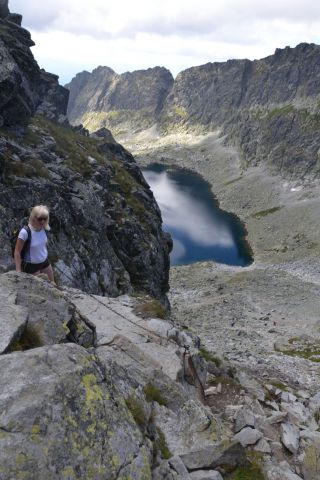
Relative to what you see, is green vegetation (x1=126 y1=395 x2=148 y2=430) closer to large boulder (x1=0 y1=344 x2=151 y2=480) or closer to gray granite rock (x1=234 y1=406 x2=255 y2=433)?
large boulder (x1=0 y1=344 x2=151 y2=480)

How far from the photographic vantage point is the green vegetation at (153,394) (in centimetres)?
1139

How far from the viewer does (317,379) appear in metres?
33.7

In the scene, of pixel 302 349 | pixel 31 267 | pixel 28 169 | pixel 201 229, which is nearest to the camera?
pixel 31 267

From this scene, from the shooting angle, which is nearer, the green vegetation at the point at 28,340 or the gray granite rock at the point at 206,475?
the green vegetation at the point at 28,340

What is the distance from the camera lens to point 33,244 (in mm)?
13609

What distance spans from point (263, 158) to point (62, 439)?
205m

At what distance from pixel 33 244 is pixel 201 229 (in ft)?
408

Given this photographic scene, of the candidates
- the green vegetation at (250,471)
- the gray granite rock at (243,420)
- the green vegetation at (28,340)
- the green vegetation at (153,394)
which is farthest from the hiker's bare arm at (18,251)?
the gray granite rock at (243,420)

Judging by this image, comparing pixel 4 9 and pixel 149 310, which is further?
pixel 4 9

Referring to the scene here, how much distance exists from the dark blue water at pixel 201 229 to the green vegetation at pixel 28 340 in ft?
308

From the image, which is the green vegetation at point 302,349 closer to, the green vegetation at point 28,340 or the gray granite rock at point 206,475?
the gray granite rock at point 206,475

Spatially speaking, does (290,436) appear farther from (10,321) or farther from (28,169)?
(28,169)

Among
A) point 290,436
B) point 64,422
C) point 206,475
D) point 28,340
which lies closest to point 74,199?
point 290,436

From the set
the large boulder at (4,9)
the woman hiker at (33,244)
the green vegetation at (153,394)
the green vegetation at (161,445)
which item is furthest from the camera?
the large boulder at (4,9)
